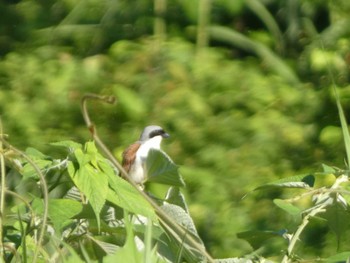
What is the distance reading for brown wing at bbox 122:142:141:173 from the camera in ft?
13.7

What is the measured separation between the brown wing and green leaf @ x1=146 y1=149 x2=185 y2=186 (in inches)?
86.0

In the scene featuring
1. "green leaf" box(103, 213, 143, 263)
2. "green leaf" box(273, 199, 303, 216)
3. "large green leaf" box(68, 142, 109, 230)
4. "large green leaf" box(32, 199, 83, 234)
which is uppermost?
"green leaf" box(103, 213, 143, 263)

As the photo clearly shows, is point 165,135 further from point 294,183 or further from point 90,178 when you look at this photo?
point 90,178

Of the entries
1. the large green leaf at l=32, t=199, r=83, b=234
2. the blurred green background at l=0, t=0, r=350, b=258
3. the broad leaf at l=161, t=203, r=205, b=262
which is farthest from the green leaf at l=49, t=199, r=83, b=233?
the blurred green background at l=0, t=0, r=350, b=258

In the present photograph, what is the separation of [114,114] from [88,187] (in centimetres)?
337

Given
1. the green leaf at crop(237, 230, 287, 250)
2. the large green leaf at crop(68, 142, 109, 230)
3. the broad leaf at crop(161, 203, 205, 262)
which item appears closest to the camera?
the large green leaf at crop(68, 142, 109, 230)

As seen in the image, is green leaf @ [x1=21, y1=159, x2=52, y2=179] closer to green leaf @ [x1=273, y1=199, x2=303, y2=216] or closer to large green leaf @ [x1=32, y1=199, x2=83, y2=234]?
large green leaf @ [x1=32, y1=199, x2=83, y2=234]

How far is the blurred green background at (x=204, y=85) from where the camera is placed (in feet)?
15.6

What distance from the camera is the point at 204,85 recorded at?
4953mm

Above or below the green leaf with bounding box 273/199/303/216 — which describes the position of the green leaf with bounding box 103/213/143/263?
above

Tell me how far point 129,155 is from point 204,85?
691mm

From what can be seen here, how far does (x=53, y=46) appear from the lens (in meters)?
5.24

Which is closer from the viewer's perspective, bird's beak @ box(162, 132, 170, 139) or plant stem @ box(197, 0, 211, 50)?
bird's beak @ box(162, 132, 170, 139)

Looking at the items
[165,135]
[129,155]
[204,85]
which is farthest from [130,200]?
[204,85]
